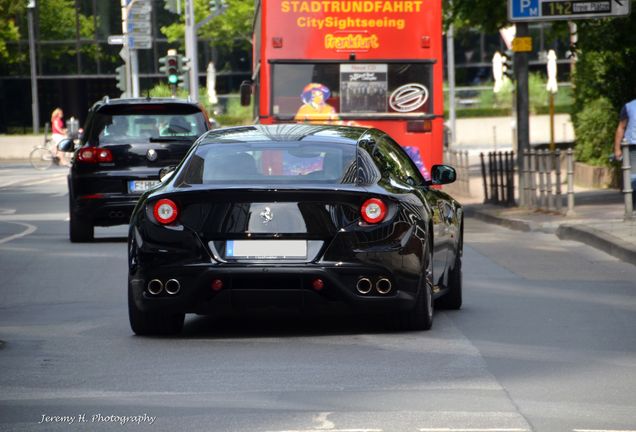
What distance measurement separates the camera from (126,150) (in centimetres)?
1873

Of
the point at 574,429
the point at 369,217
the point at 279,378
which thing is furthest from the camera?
the point at 369,217

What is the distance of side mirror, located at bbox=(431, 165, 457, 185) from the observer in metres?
11.4

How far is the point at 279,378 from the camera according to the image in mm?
8367

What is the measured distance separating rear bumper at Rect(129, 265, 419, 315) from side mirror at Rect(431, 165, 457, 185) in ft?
5.43

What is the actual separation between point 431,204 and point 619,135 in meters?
9.39

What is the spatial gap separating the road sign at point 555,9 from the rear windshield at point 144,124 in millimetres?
6399

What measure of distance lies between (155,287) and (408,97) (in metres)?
13.2

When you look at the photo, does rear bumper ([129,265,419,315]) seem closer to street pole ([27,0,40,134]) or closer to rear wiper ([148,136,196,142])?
rear wiper ([148,136,196,142])

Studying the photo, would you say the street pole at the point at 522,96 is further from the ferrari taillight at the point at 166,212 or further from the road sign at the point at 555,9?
the ferrari taillight at the point at 166,212

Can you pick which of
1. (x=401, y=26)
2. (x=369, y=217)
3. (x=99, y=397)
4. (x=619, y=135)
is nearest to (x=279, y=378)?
(x=99, y=397)

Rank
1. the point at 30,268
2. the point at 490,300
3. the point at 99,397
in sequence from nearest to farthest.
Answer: the point at 99,397
the point at 490,300
the point at 30,268

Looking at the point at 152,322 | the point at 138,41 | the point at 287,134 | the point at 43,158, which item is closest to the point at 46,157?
the point at 43,158

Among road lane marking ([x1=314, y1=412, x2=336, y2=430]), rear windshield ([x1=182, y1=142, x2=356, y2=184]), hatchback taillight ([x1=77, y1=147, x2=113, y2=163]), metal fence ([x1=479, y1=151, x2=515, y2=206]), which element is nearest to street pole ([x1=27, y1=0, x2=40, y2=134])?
metal fence ([x1=479, y1=151, x2=515, y2=206])

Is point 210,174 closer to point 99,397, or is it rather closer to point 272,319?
point 272,319
